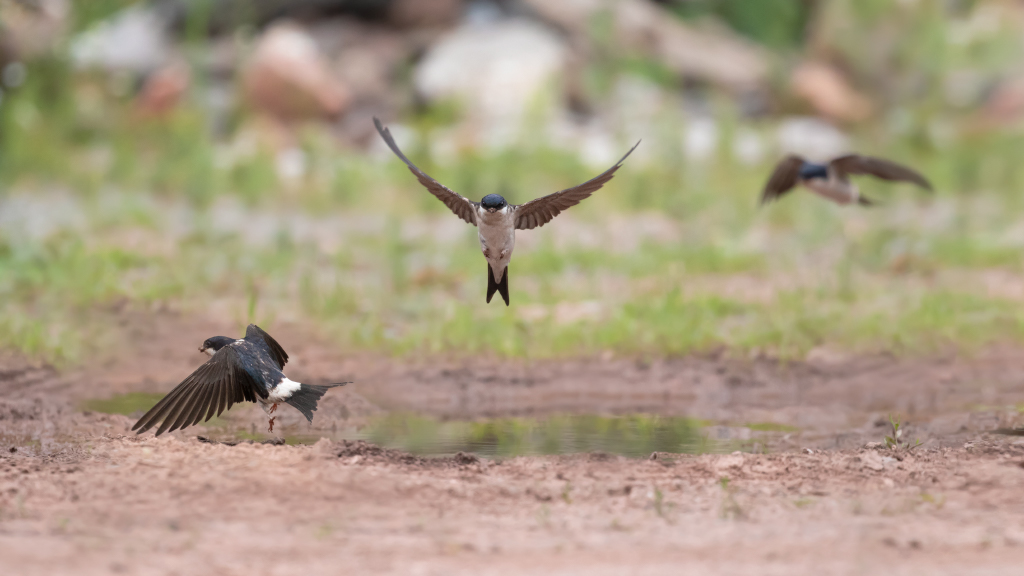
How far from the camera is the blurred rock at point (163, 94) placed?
14.6 m

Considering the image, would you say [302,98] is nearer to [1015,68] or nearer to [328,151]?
[328,151]

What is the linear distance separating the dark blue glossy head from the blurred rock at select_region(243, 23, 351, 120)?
875cm

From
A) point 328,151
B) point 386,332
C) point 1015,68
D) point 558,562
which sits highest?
point 1015,68

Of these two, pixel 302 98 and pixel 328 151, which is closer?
pixel 328 151

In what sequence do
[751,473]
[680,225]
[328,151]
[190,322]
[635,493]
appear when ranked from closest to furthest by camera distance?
[635,493], [751,473], [190,322], [680,225], [328,151]

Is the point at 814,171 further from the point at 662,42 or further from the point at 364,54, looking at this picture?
the point at 364,54

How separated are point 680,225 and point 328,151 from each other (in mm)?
4544

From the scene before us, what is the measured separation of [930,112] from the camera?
15359mm

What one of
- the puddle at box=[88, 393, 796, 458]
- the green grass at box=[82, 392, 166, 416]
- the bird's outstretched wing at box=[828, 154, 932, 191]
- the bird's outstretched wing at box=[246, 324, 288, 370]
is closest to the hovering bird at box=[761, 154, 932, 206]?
the bird's outstretched wing at box=[828, 154, 932, 191]

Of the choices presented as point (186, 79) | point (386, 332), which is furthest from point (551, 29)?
point (386, 332)

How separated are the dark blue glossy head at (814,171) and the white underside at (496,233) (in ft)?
9.79

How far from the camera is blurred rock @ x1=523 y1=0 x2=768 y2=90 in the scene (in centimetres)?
1672

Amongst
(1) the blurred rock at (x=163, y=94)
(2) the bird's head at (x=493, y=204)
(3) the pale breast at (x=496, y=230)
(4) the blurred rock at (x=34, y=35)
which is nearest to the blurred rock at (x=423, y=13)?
(1) the blurred rock at (x=163, y=94)

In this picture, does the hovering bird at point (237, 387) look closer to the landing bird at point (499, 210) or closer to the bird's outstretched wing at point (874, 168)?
the landing bird at point (499, 210)
